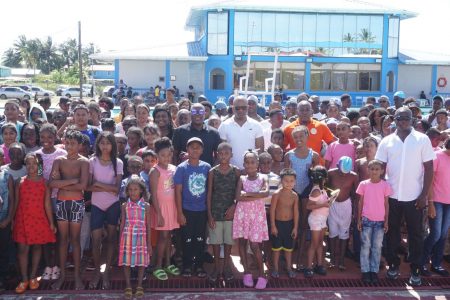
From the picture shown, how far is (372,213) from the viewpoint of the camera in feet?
18.4

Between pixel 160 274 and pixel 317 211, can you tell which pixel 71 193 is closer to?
pixel 160 274

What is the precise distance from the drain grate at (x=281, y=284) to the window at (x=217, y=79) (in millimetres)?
28151

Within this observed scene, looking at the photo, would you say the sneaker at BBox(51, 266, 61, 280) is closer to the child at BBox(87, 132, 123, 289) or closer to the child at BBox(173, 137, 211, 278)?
the child at BBox(87, 132, 123, 289)

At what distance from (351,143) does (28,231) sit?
152 inches

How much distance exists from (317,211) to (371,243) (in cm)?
68

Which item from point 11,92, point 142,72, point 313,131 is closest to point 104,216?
point 313,131

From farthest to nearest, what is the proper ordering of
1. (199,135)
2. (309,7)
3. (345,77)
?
(345,77), (309,7), (199,135)

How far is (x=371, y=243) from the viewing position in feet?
18.7

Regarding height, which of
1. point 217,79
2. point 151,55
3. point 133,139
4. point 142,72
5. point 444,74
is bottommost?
point 133,139

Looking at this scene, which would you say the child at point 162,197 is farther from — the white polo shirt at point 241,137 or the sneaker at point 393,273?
the sneaker at point 393,273

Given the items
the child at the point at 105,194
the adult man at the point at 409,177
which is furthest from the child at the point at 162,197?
the adult man at the point at 409,177

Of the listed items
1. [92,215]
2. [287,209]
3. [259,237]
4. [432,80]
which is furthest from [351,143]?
A: [432,80]

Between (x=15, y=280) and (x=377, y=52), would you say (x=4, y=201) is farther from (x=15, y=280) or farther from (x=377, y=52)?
(x=377, y=52)

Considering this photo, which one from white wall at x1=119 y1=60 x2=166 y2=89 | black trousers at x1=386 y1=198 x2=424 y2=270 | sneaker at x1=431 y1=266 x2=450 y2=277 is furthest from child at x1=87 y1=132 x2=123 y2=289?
white wall at x1=119 y1=60 x2=166 y2=89
